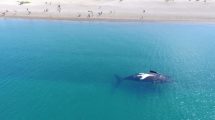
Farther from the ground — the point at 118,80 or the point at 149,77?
the point at 149,77

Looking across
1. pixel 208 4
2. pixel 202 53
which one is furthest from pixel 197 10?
pixel 202 53

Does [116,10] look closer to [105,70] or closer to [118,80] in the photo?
[105,70]

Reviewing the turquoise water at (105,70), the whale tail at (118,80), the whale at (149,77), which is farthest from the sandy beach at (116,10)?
the whale at (149,77)

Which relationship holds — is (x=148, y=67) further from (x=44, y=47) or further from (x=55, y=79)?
(x=44, y=47)

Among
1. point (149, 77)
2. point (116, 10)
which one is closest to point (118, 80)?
point (149, 77)

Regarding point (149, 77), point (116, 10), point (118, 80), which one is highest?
point (116, 10)

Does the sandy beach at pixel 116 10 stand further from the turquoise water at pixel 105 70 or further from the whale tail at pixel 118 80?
the whale tail at pixel 118 80

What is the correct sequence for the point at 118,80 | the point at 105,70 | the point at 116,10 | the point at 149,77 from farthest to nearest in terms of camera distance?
the point at 116,10
the point at 105,70
the point at 118,80
the point at 149,77

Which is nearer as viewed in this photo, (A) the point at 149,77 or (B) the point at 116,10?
(A) the point at 149,77
